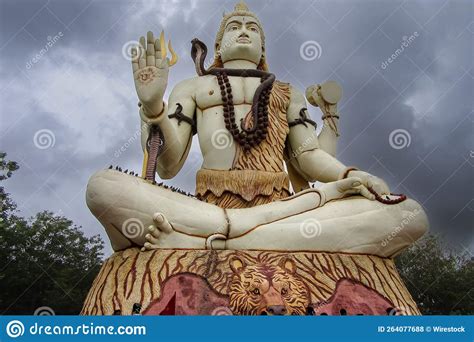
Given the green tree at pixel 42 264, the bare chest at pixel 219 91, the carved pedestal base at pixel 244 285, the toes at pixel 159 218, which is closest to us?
the carved pedestal base at pixel 244 285

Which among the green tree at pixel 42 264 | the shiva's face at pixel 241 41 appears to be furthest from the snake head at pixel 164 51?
the green tree at pixel 42 264

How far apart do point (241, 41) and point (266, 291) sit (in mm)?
3226

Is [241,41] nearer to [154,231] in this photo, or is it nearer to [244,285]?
[154,231]

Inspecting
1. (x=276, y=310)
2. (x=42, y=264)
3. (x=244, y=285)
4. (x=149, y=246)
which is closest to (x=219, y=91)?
(x=149, y=246)

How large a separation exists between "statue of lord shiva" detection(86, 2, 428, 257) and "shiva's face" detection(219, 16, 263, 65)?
12mm

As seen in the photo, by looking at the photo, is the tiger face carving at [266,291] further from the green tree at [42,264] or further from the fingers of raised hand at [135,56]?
the green tree at [42,264]

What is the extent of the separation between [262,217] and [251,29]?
8.43 ft

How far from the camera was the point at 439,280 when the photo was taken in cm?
1387

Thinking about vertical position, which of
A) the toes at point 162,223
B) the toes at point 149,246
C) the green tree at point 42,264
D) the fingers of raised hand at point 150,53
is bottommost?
the green tree at point 42,264

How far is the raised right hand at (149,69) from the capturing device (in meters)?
5.65

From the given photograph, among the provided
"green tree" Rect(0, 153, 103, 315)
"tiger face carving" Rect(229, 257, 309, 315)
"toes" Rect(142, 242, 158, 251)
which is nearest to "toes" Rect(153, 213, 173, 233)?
"toes" Rect(142, 242, 158, 251)

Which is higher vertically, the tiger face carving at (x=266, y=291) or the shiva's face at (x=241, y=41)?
the shiva's face at (x=241, y=41)

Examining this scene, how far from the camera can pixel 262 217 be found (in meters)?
5.70

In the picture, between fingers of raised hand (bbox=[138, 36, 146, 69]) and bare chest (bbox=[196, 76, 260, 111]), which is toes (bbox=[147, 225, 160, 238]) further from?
bare chest (bbox=[196, 76, 260, 111])
